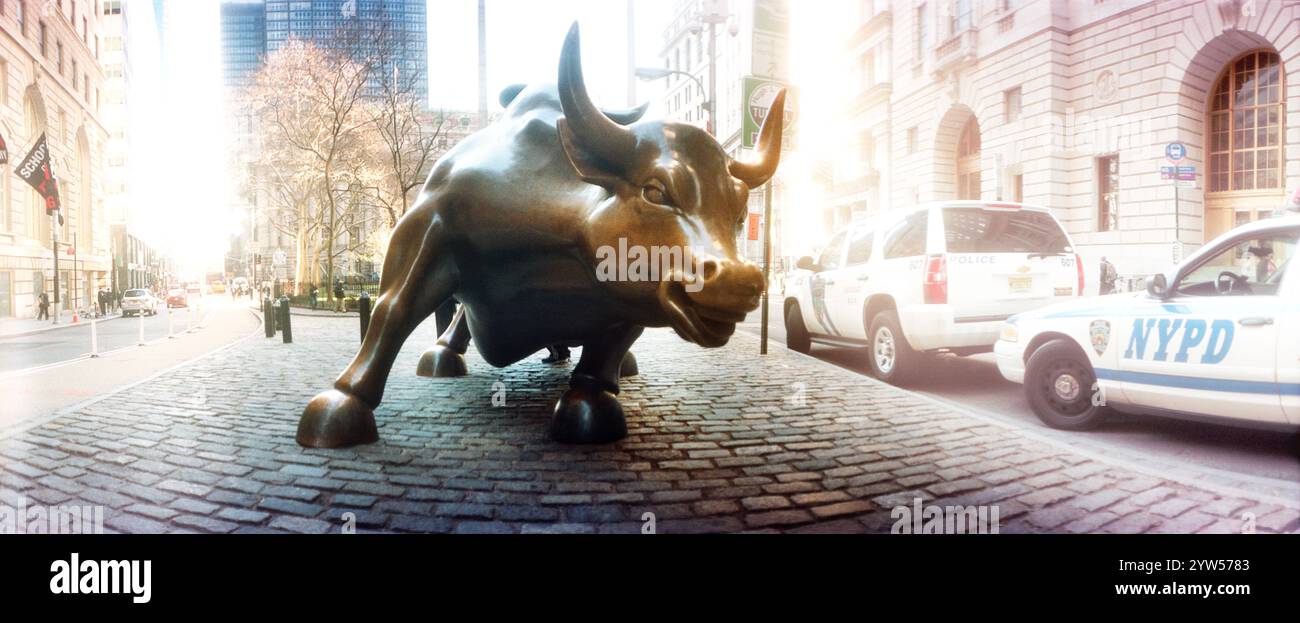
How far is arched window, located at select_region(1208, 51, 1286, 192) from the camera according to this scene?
2.89m

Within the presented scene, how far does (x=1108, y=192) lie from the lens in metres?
3.52

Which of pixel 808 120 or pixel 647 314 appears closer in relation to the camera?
pixel 647 314

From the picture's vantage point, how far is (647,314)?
283 cm

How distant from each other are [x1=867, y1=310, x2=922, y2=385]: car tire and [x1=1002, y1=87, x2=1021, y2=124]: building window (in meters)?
2.40

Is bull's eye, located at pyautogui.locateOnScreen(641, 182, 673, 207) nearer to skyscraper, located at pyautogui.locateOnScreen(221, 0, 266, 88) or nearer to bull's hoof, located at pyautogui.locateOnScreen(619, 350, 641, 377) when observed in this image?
skyscraper, located at pyautogui.locateOnScreen(221, 0, 266, 88)

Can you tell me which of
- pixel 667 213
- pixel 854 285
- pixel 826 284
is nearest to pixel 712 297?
pixel 667 213

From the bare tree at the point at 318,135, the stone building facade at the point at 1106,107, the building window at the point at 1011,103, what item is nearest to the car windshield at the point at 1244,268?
the stone building facade at the point at 1106,107

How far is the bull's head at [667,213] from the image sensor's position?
8.04ft

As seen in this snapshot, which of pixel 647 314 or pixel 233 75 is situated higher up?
pixel 233 75

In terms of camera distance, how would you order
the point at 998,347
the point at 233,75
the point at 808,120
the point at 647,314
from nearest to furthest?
the point at 647,314
the point at 233,75
the point at 998,347
the point at 808,120

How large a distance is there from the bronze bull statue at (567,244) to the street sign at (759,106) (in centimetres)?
478
